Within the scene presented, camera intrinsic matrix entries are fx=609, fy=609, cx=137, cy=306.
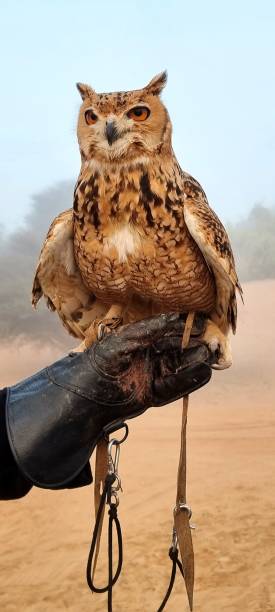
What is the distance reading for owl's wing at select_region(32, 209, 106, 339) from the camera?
1.53 metres

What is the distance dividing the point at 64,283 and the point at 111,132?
0.45 meters

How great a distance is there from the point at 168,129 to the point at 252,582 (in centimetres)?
252

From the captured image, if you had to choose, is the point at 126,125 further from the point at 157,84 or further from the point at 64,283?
the point at 64,283

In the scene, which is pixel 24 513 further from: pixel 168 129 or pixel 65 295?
pixel 168 129

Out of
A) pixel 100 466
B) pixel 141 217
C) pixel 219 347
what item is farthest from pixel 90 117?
pixel 100 466

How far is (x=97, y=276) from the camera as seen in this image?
1429 millimetres

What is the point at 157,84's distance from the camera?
4.69ft

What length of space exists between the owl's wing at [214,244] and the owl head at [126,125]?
0.15 meters

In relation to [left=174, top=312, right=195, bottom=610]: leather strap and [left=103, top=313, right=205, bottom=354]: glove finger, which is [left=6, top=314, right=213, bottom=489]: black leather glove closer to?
[left=103, top=313, right=205, bottom=354]: glove finger

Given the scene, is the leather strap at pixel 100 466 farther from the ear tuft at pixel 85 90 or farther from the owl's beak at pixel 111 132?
the ear tuft at pixel 85 90

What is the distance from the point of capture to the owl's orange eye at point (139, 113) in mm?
1374

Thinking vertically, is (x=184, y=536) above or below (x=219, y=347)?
below

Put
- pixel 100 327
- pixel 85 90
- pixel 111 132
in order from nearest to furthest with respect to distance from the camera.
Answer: pixel 111 132 → pixel 85 90 → pixel 100 327

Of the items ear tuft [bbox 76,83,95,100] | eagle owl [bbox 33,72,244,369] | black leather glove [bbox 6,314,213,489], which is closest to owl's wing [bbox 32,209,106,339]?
eagle owl [bbox 33,72,244,369]
